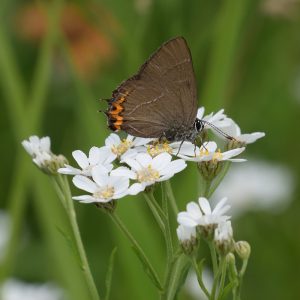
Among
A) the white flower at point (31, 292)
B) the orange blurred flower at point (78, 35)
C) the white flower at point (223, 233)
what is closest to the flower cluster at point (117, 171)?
the white flower at point (223, 233)

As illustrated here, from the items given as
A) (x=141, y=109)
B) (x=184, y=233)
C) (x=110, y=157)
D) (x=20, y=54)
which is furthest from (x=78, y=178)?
(x=20, y=54)

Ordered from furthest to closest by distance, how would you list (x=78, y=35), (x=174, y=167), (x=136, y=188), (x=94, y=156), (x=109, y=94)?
(x=78, y=35), (x=109, y=94), (x=94, y=156), (x=174, y=167), (x=136, y=188)

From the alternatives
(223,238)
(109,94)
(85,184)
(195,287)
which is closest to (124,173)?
(85,184)

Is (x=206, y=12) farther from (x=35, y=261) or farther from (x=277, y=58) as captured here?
(x=35, y=261)

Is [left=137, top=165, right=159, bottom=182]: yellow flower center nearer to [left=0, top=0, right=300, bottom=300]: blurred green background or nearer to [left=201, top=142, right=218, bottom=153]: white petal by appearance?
[left=201, top=142, right=218, bottom=153]: white petal

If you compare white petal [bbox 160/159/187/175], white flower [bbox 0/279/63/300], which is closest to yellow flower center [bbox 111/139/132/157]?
Result: white petal [bbox 160/159/187/175]

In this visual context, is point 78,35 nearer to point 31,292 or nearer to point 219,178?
point 31,292

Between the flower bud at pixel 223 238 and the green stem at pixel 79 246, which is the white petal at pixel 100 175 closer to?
the green stem at pixel 79 246
